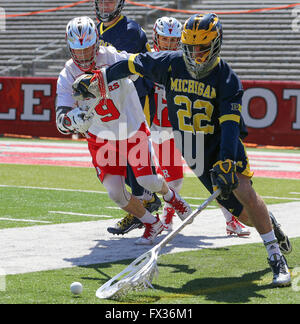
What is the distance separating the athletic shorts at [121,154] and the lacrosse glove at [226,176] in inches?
56.6

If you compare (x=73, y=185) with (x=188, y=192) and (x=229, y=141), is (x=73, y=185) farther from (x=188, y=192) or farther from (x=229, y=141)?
(x=229, y=141)

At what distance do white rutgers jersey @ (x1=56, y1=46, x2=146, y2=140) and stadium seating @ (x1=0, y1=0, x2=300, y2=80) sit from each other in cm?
1347

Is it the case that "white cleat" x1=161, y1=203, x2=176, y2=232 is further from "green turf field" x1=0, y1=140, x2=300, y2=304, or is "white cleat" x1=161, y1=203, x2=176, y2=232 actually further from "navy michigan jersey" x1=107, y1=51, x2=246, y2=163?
"navy michigan jersey" x1=107, y1=51, x2=246, y2=163

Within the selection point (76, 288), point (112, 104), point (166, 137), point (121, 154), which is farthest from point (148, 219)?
point (76, 288)

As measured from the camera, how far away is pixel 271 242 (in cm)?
476

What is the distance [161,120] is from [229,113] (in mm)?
2523

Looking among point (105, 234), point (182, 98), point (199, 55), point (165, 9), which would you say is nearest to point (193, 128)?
point (182, 98)

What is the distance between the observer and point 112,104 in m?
5.79

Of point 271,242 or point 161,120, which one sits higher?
point 161,120

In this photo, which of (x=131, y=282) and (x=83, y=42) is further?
(x=83, y=42)

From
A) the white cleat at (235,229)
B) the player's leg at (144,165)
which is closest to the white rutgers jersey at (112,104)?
the player's leg at (144,165)

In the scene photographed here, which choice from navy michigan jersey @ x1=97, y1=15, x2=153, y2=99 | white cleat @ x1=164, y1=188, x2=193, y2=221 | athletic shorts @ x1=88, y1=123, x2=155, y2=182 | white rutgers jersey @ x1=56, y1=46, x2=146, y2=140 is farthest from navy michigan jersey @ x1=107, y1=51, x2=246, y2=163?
navy michigan jersey @ x1=97, y1=15, x2=153, y2=99

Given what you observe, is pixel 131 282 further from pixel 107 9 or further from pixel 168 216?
pixel 107 9

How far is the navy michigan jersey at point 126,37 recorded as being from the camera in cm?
680
